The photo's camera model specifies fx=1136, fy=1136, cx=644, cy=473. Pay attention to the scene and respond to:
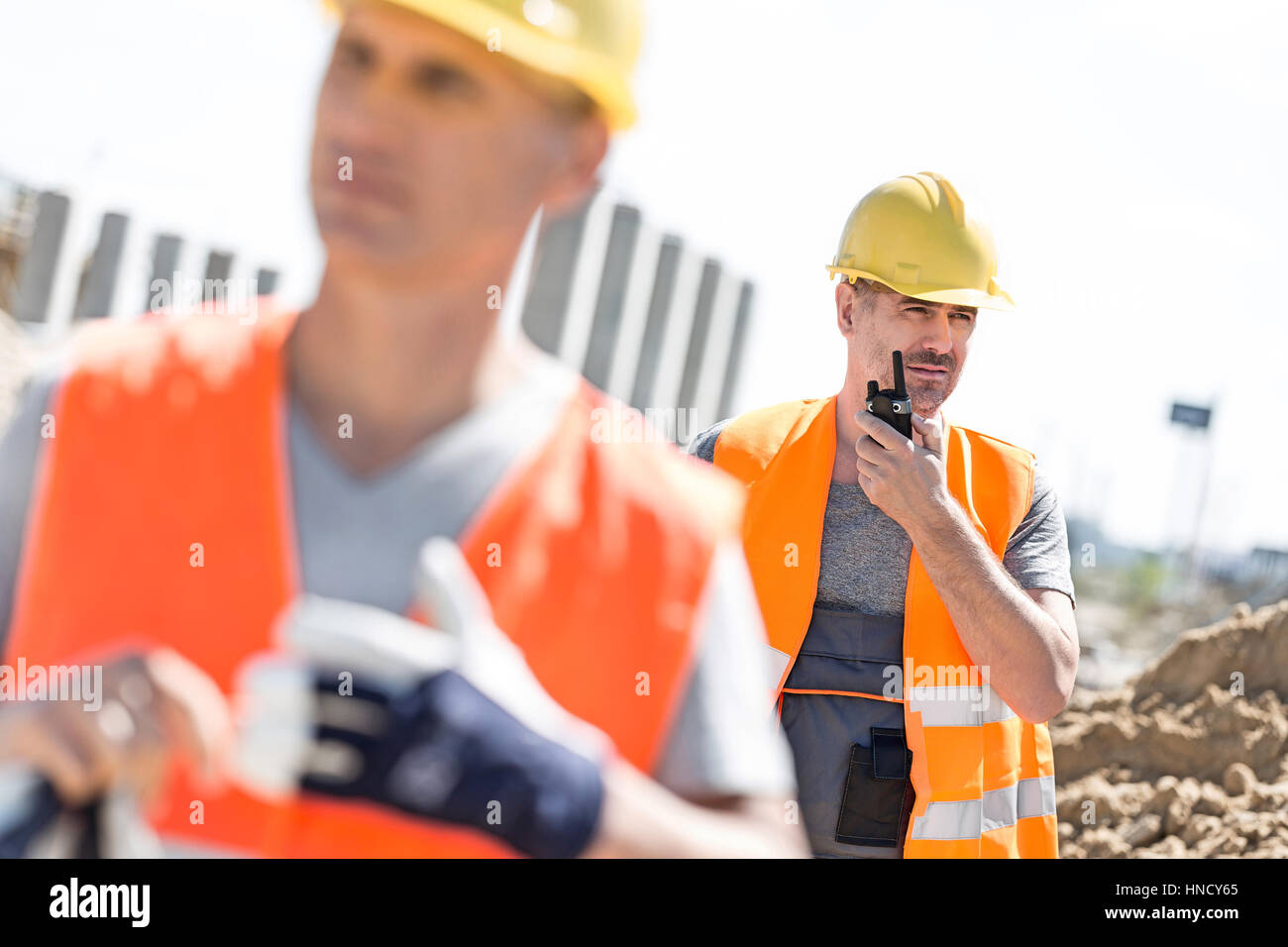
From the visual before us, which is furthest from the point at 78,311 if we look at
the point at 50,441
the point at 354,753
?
the point at 354,753

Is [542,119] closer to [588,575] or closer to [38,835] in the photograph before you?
[588,575]

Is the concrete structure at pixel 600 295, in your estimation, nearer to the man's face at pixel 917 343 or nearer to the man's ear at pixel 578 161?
the man's ear at pixel 578 161

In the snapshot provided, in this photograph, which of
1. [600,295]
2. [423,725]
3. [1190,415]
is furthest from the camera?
[1190,415]

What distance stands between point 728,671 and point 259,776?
572 mm

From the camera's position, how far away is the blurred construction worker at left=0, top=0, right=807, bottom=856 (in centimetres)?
130

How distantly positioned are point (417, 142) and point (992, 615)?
61.8 inches

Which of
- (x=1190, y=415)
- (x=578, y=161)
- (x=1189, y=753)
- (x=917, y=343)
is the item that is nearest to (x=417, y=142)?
(x=578, y=161)

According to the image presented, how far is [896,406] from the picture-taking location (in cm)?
239

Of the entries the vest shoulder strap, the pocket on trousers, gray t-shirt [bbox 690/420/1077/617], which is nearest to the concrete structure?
the vest shoulder strap

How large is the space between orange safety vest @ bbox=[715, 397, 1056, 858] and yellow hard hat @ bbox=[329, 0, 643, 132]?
1.26m

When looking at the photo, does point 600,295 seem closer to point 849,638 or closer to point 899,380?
point 899,380

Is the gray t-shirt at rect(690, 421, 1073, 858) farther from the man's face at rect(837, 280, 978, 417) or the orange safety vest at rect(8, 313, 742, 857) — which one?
the orange safety vest at rect(8, 313, 742, 857)

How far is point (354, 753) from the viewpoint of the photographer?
4.22 feet

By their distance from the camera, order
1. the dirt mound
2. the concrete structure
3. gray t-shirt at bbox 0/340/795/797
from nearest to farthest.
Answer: gray t-shirt at bbox 0/340/795/797 → the concrete structure → the dirt mound
